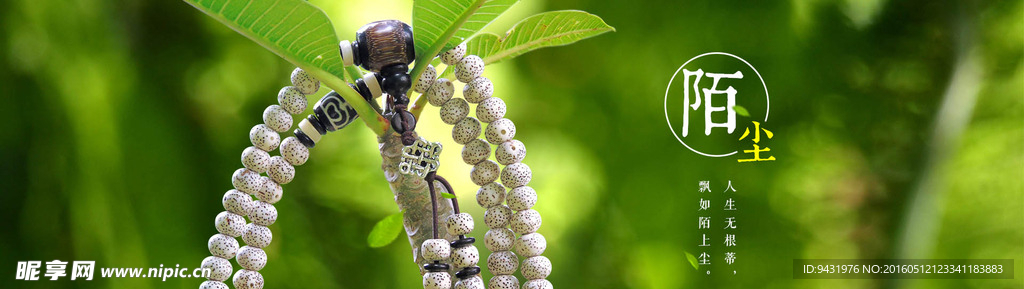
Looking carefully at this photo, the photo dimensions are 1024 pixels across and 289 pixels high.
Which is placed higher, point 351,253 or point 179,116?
point 179,116

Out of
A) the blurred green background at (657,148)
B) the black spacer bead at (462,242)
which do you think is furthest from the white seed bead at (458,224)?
the blurred green background at (657,148)

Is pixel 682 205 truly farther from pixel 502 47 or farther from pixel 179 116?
pixel 179 116

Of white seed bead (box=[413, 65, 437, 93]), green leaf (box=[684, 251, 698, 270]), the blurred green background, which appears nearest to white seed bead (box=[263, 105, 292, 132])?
white seed bead (box=[413, 65, 437, 93])

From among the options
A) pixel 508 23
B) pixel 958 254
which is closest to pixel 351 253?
pixel 508 23

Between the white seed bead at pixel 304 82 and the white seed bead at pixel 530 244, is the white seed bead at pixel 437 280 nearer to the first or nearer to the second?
the white seed bead at pixel 530 244

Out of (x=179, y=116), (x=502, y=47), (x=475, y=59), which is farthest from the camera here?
(x=179, y=116)

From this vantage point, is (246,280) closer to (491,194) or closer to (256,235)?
(256,235)

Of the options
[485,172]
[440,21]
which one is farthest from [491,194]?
[440,21]
